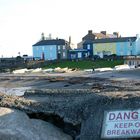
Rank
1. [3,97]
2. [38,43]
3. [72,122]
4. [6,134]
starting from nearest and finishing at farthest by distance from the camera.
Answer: [6,134]
[72,122]
[3,97]
[38,43]

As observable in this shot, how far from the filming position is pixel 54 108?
14.4 m

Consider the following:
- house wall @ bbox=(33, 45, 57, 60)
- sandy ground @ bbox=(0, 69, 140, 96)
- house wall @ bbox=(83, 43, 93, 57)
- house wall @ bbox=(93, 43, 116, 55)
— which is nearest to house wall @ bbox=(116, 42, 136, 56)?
house wall @ bbox=(93, 43, 116, 55)

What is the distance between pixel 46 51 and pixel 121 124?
107792mm

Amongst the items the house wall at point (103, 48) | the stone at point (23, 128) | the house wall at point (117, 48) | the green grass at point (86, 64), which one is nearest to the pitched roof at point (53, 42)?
the house wall at point (103, 48)

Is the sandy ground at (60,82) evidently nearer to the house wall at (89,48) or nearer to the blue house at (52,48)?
the house wall at (89,48)

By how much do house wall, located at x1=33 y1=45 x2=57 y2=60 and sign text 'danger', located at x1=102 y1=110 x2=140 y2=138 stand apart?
10518cm

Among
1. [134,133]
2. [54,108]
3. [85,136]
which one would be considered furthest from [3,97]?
[134,133]

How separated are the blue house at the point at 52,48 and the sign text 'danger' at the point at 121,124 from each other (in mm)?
104303

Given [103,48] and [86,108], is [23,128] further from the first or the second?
[103,48]

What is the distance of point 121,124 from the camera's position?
12.5m

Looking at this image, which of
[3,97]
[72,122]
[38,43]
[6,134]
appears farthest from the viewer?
[38,43]

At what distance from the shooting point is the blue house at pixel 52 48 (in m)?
117

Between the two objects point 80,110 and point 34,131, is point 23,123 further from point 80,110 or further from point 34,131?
point 80,110

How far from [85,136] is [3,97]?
4.67 m
